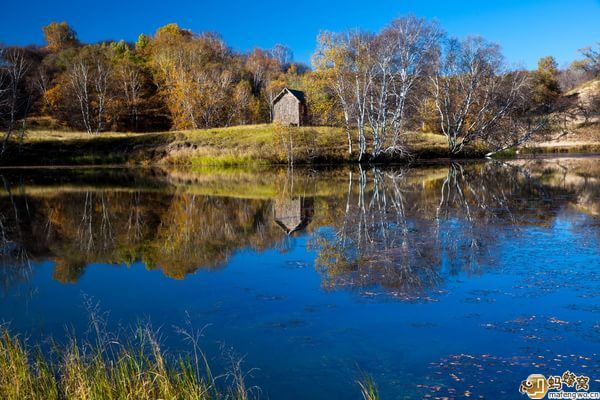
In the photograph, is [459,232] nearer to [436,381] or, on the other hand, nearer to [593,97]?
[436,381]

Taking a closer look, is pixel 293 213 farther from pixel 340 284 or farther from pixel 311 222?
pixel 340 284

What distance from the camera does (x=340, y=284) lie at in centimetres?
995

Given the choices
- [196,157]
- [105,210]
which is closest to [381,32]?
[196,157]

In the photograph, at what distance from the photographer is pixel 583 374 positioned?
6.10 meters

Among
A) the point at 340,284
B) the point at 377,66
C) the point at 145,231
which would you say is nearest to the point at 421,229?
the point at 340,284

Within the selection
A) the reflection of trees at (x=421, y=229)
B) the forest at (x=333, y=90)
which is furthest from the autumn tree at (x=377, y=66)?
the reflection of trees at (x=421, y=229)

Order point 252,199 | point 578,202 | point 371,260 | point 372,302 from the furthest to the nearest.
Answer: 1. point 252,199
2. point 578,202
3. point 371,260
4. point 372,302

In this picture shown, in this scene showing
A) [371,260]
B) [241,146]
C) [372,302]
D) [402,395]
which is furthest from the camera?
[241,146]

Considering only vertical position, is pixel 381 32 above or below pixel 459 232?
above

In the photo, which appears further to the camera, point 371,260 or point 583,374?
point 371,260

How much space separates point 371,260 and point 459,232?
3790mm

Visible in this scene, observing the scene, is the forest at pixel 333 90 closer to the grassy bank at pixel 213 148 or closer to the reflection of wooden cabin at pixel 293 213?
the grassy bank at pixel 213 148

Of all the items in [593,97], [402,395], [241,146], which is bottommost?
[402,395]

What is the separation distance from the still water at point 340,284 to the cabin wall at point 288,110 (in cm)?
3796
